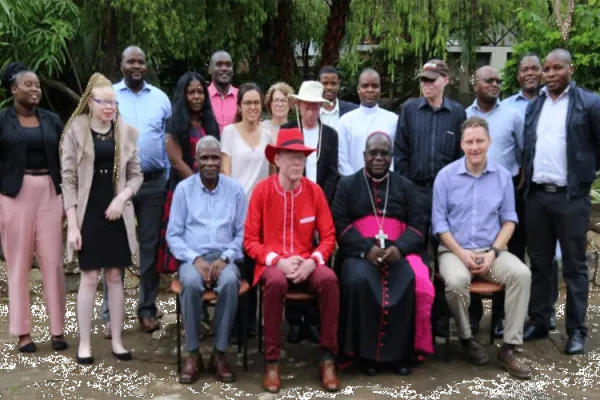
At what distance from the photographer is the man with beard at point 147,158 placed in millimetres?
5875

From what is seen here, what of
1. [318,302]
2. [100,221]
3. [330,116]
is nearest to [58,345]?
[100,221]

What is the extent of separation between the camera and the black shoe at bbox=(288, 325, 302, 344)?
5.81 m

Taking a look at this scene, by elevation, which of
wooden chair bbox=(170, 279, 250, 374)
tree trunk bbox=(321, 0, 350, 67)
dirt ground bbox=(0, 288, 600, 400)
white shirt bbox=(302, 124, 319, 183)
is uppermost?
tree trunk bbox=(321, 0, 350, 67)

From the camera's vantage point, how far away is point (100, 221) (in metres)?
5.20

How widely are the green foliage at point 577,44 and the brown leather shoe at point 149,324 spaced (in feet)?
16.8

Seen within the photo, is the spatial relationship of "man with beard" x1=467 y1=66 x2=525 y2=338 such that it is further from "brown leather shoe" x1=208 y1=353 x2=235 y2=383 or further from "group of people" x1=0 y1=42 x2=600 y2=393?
"brown leather shoe" x1=208 y1=353 x2=235 y2=383

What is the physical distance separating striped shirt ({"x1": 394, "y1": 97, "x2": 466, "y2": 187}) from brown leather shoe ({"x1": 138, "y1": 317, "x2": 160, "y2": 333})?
94.9 inches

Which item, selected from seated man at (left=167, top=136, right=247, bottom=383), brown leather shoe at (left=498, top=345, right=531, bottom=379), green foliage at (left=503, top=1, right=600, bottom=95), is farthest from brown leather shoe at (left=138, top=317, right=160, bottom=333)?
green foliage at (left=503, top=1, right=600, bottom=95)

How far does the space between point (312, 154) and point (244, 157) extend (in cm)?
53

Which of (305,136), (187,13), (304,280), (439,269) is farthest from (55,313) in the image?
(187,13)

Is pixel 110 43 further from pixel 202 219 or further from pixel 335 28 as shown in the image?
pixel 202 219

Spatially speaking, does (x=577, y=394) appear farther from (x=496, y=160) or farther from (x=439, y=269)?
(x=496, y=160)

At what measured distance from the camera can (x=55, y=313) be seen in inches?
219

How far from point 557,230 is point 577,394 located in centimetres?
129
